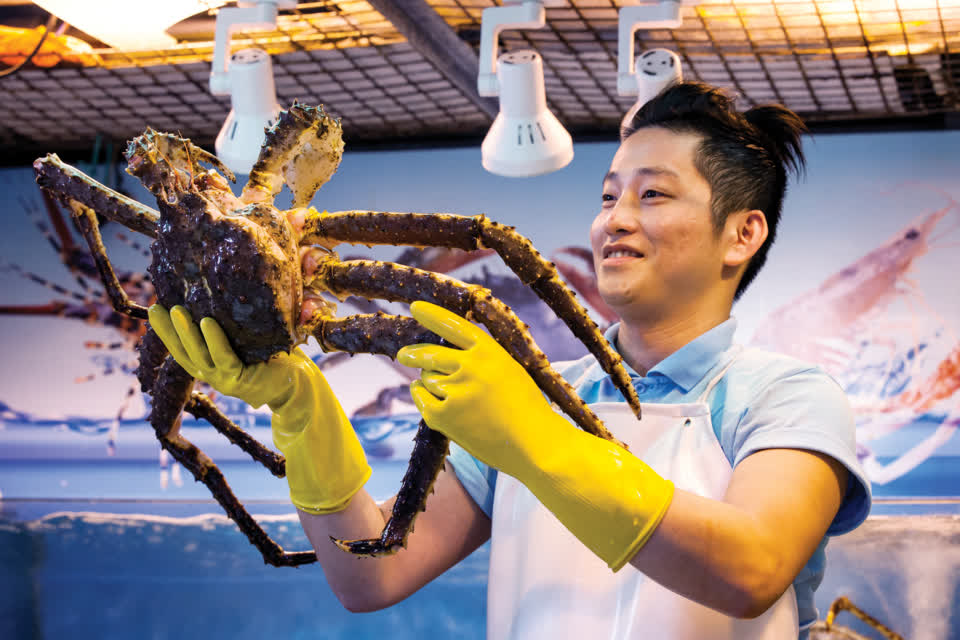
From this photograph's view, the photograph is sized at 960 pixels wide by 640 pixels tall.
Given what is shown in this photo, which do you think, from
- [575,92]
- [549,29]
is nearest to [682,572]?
[549,29]

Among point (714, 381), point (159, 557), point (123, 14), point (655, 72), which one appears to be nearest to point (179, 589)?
point (159, 557)

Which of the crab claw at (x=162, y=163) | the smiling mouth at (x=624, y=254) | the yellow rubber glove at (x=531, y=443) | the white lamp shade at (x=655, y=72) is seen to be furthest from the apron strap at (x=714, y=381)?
the white lamp shade at (x=655, y=72)

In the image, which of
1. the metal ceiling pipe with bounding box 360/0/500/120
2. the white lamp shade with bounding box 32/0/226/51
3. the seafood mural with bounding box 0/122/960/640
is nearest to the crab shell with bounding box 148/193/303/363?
the white lamp shade with bounding box 32/0/226/51

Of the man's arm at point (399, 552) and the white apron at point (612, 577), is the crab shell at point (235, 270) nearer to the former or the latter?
the man's arm at point (399, 552)

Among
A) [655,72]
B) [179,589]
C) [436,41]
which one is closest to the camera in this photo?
[655,72]

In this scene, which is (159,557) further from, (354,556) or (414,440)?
(414,440)

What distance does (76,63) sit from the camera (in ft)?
9.96

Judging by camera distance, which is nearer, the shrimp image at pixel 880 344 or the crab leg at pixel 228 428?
the crab leg at pixel 228 428

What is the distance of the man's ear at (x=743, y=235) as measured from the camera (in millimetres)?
1398

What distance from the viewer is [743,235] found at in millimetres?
1422

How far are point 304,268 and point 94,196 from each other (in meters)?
0.33

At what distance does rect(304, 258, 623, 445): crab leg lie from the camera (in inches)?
41.3

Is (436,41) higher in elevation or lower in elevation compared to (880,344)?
higher

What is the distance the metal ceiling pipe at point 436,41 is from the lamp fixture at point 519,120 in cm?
16
